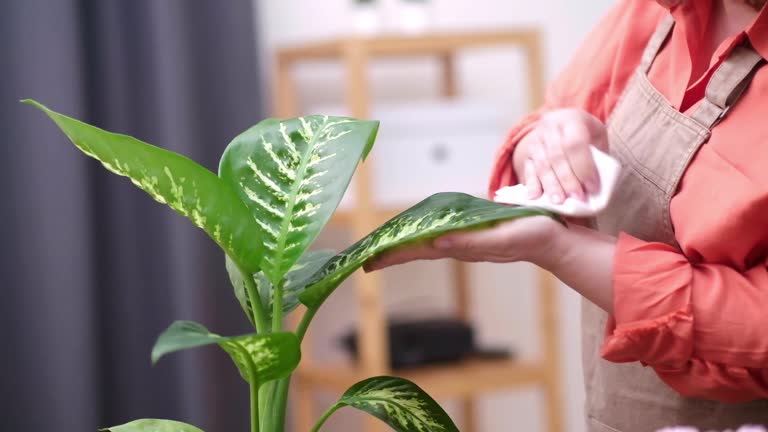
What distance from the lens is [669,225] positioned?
0.87m

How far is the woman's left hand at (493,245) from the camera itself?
A: 0.70 meters

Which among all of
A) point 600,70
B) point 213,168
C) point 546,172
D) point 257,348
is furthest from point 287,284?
point 213,168

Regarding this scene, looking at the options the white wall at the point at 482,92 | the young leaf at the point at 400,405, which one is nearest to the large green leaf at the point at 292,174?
the young leaf at the point at 400,405

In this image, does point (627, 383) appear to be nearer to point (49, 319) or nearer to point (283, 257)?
point (283, 257)

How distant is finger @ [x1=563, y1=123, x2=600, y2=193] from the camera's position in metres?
0.78

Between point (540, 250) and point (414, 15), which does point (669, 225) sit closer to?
point (540, 250)

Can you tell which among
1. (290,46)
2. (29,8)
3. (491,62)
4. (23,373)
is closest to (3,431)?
(23,373)

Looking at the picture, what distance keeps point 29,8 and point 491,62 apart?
1304mm

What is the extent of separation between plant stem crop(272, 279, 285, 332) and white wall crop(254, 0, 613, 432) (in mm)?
1615

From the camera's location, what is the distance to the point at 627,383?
37.4 inches

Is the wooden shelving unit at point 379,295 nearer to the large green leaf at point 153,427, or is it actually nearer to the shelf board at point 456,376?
→ the shelf board at point 456,376

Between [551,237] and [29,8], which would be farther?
[29,8]

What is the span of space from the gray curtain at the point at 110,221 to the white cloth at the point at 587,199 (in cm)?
109

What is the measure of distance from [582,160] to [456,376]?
138 centimetres
